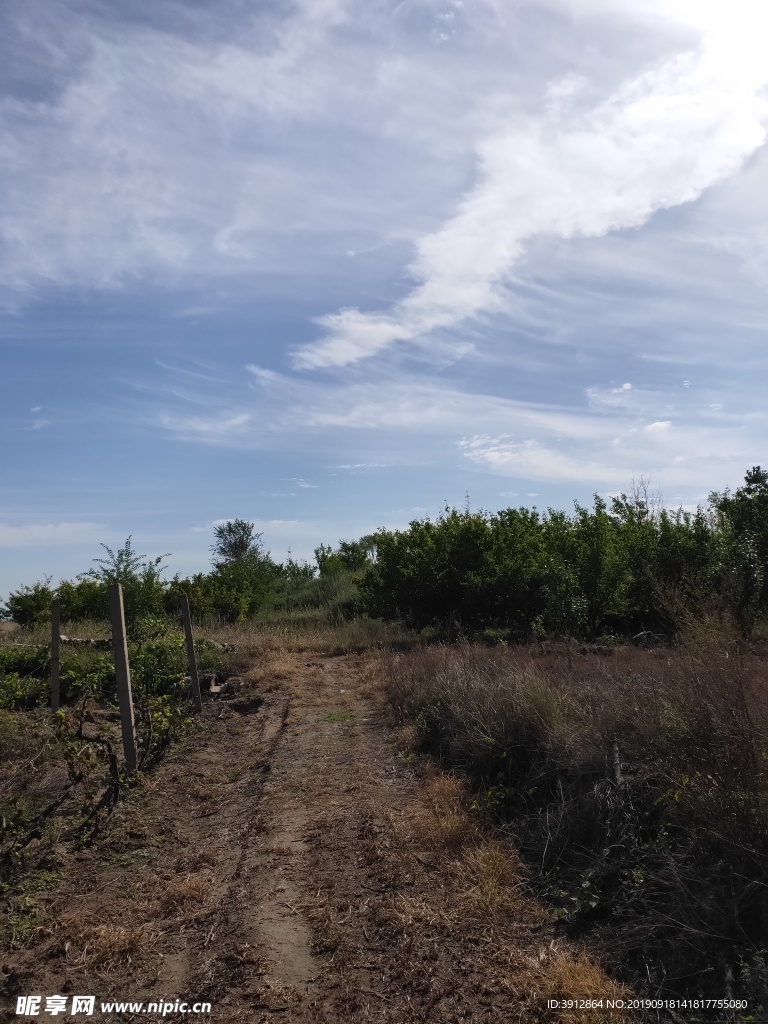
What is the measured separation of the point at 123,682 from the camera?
289 inches

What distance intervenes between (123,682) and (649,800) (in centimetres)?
507

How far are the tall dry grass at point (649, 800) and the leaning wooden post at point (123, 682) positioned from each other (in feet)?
10.8

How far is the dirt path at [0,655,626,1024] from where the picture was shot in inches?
143

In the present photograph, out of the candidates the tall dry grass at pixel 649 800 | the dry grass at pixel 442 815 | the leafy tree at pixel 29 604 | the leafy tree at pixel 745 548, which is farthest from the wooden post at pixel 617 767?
the leafy tree at pixel 29 604

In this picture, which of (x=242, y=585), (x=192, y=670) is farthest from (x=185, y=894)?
(x=242, y=585)

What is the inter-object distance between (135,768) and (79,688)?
5046mm

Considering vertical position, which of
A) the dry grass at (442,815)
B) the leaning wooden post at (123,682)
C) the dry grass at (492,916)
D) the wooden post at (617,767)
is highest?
the leaning wooden post at (123,682)

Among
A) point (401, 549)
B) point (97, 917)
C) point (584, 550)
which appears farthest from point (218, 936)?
point (401, 549)

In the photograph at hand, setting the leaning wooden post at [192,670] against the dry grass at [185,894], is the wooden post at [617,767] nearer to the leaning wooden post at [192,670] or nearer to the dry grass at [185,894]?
the dry grass at [185,894]

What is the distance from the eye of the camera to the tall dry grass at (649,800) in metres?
3.69

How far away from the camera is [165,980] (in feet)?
12.4

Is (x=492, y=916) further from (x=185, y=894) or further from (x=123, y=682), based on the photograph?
(x=123, y=682)

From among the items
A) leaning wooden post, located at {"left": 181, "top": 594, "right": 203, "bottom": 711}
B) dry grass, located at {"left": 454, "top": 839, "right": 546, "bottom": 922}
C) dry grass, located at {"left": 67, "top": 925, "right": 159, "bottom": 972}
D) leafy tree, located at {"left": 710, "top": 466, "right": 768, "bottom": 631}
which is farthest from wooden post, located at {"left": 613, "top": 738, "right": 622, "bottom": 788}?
leafy tree, located at {"left": 710, "top": 466, "right": 768, "bottom": 631}

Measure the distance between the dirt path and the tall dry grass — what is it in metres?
0.38
